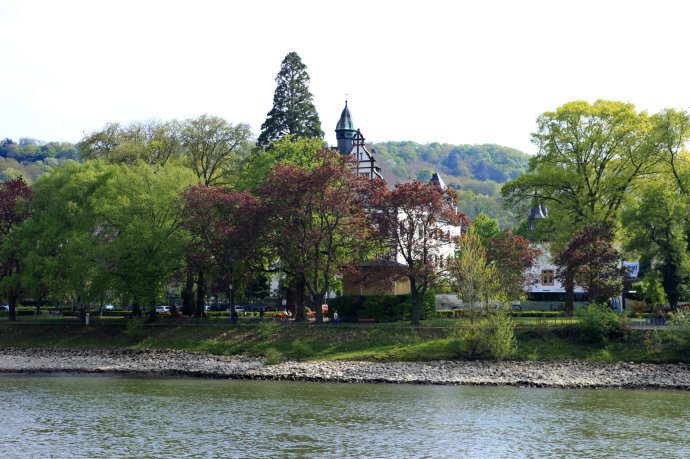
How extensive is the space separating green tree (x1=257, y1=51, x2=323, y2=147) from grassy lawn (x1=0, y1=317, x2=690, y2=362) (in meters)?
23.7

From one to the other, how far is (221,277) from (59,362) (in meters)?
12.6

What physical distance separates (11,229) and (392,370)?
1474 inches

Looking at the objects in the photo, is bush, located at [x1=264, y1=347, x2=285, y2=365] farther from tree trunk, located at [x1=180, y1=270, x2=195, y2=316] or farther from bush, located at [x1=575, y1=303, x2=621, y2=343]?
bush, located at [x1=575, y1=303, x2=621, y2=343]

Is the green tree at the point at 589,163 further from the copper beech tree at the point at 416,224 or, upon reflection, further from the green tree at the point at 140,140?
the green tree at the point at 140,140

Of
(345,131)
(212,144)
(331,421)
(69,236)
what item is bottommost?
(331,421)

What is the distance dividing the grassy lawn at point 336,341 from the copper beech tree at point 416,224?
366 centimetres

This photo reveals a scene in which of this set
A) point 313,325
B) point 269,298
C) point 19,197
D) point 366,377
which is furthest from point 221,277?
point 269,298

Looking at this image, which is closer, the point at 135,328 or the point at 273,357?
the point at 273,357

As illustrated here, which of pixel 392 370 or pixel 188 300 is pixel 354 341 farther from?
pixel 188 300

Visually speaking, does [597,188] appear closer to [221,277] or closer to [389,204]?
[389,204]

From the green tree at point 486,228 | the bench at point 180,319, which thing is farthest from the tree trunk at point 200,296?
the green tree at point 486,228

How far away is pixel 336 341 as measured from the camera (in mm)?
46625

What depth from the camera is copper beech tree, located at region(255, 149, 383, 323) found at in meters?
48.8

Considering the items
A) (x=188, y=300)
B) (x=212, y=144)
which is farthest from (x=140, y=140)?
(x=188, y=300)
